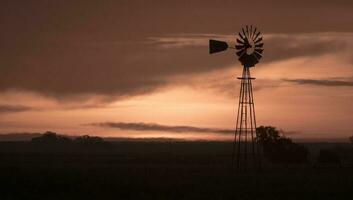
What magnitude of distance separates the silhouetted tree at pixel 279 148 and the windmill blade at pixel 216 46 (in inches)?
908

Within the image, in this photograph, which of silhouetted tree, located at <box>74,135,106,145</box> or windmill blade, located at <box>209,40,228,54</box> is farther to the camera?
silhouetted tree, located at <box>74,135,106,145</box>

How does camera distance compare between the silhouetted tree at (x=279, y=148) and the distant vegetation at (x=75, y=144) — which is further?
the distant vegetation at (x=75, y=144)

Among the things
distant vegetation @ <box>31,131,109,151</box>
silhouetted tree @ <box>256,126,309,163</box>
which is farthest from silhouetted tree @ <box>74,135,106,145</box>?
silhouetted tree @ <box>256,126,309,163</box>

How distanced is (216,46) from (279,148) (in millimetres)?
24705

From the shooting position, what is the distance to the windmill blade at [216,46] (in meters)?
51.1

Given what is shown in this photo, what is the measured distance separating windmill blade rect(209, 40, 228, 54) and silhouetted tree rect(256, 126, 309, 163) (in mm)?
23075

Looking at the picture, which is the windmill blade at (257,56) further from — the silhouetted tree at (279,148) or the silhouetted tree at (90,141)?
the silhouetted tree at (90,141)

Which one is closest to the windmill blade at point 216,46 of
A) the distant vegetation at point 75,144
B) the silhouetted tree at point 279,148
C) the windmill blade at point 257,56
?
the windmill blade at point 257,56

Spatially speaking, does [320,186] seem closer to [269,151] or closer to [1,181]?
[1,181]

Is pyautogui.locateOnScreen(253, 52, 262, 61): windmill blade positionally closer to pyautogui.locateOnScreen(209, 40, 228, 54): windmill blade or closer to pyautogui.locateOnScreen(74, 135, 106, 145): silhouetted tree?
Result: pyautogui.locateOnScreen(209, 40, 228, 54): windmill blade

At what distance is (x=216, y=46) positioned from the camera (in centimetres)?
5128

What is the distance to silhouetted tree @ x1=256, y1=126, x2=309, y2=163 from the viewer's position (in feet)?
236

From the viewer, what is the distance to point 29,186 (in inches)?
1499

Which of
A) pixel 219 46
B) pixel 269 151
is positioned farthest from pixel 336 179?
pixel 269 151
